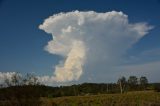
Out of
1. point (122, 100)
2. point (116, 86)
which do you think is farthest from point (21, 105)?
point (116, 86)

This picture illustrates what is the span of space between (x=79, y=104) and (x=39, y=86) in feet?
62.2

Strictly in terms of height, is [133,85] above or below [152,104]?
above

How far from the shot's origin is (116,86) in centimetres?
9506

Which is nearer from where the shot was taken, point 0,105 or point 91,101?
point 0,105

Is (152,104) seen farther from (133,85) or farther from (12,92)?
(133,85)

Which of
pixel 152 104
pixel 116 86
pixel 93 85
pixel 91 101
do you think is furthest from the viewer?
pixel 93 85

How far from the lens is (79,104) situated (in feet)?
149

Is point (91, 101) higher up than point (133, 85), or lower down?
lower down

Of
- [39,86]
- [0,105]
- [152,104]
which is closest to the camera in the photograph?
[0,105]

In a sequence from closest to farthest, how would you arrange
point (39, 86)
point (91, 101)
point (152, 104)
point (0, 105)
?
point (0, 105), point (39, 86), point (152, 104), point (91, 101)

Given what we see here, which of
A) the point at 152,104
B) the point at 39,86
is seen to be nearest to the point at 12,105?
the point at 39,86

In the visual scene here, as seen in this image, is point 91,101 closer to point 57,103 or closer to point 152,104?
point 57,103

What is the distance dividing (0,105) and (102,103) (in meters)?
20.0

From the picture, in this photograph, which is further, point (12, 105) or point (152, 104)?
point (152, 104)
